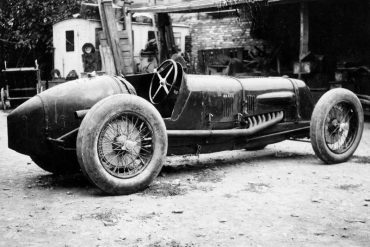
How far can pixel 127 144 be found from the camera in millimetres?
4641

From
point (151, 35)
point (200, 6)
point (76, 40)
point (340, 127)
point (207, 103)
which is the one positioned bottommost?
point (340, 127)

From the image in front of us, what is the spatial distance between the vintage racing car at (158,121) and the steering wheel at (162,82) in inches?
0.5

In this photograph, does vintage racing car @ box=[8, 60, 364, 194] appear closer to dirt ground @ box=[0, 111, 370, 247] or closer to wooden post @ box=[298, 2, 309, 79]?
dirt ground @ box=[0, 111, 370, 247]

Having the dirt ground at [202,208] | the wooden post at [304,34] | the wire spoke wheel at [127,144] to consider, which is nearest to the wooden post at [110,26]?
the wooden post at [304,34]

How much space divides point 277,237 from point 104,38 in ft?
52.9

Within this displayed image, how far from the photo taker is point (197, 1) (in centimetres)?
1564

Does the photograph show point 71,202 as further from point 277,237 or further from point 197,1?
point 197,1

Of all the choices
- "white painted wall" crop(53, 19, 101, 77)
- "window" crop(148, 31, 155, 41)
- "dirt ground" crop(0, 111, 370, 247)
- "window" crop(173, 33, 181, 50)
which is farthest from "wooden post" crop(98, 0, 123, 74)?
"dirt ground" crop(0, 111, 370, 247)

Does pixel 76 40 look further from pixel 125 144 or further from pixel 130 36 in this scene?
pixel 125 144

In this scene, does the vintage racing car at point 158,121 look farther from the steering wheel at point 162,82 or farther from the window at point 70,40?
the window at point 70,40

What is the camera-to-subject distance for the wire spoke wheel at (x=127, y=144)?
4594 mm

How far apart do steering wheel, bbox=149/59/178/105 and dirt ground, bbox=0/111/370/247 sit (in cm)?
94

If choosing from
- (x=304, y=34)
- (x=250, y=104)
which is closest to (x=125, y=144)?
(x=250, y=104)

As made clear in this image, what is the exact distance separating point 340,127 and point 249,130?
4.40 ft
